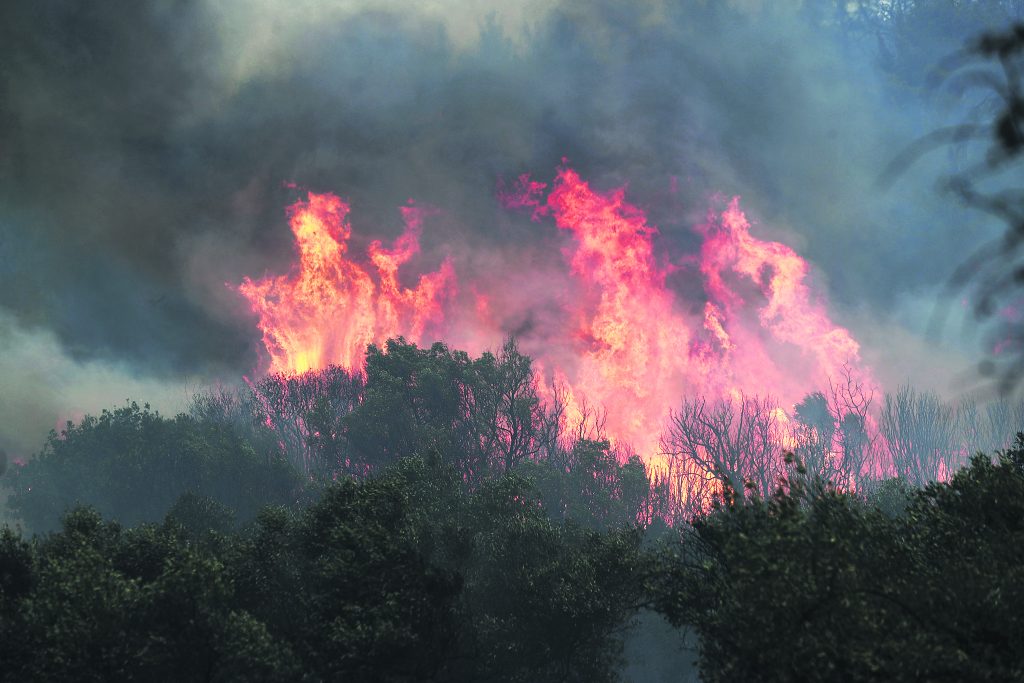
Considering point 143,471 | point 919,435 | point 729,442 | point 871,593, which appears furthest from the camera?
point 919,435

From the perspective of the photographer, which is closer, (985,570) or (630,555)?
(985,570)

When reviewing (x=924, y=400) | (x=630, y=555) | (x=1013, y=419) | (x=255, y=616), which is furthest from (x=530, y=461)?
(x=1013, y=419)

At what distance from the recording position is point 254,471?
9162 centimetres

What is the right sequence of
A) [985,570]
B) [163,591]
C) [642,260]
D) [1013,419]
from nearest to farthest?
1. [985,570]
2. [163,591]
3. [1013,419]
4. [642,260]

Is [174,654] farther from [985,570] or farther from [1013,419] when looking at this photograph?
[1013,419]

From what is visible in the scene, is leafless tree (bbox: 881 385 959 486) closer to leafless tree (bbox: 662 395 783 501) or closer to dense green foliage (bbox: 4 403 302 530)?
leafless tree (bbox: 662 395 783 501)

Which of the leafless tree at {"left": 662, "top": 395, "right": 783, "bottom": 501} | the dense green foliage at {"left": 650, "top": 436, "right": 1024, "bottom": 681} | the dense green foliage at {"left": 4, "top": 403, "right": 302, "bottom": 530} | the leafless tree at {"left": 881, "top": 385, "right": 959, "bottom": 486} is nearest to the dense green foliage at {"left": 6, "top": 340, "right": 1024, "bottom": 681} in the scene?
the dense green foliage at {"left": 650, "top": 436, "right": 1024, "bottom": 681}

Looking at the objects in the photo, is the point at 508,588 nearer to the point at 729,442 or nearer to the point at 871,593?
the point at 871,593

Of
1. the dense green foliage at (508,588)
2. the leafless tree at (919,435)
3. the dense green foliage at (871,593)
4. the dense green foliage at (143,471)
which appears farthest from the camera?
the leafless tree at (919,435)

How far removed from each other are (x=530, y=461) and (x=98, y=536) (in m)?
56.3

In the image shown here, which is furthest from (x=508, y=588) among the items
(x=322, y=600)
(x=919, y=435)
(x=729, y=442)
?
(x=919, y=435)

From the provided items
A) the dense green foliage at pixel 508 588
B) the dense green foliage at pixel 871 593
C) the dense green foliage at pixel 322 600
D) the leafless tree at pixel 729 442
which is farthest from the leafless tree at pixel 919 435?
the dense green foliage at pixel 871 593

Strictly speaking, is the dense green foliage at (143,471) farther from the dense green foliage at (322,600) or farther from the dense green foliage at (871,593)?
the dense green foliage at (871,593)

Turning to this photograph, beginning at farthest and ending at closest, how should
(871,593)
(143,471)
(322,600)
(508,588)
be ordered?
(143,471), (508,588), (322,600), (871,593)
